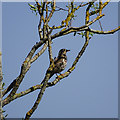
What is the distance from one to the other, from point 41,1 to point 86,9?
83 cm

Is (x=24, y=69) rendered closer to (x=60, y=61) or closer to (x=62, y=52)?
(x=60, y=61)

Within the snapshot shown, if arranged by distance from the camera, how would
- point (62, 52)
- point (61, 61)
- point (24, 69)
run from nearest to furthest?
point (24, 69) < point (61, 61) < point (62, 52)

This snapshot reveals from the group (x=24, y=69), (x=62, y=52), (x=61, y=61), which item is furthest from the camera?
(x=62, y=52)

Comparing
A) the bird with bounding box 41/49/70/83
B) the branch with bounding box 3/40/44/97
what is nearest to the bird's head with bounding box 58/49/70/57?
the bird with bounding box 41/49/70/83

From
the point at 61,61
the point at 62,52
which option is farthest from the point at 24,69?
the point at 62,52

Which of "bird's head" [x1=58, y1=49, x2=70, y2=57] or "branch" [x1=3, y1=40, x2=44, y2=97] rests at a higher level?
"bird's head" [x1=58, y1=49, x2=70, y2=57]

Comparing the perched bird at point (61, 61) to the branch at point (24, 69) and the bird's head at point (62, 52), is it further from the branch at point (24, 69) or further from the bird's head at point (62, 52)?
the branch at point (24, 69)

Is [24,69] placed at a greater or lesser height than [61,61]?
lesser

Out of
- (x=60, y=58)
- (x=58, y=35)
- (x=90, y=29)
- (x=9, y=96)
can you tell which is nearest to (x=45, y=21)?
(x=58, y=35)

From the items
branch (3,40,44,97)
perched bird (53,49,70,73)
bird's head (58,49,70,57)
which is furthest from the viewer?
bird's head (58,49,70,57)

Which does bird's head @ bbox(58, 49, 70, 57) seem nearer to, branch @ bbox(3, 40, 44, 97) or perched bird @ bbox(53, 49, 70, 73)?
perched bird @ bbox(53, 49, 70, 73)

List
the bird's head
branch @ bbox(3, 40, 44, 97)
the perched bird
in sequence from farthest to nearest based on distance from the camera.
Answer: the bird's head < the perched bird < branch @ bbox(3, 40, 44, 97)

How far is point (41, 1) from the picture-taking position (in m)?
4.37

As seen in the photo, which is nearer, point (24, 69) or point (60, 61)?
point (24, 69)
